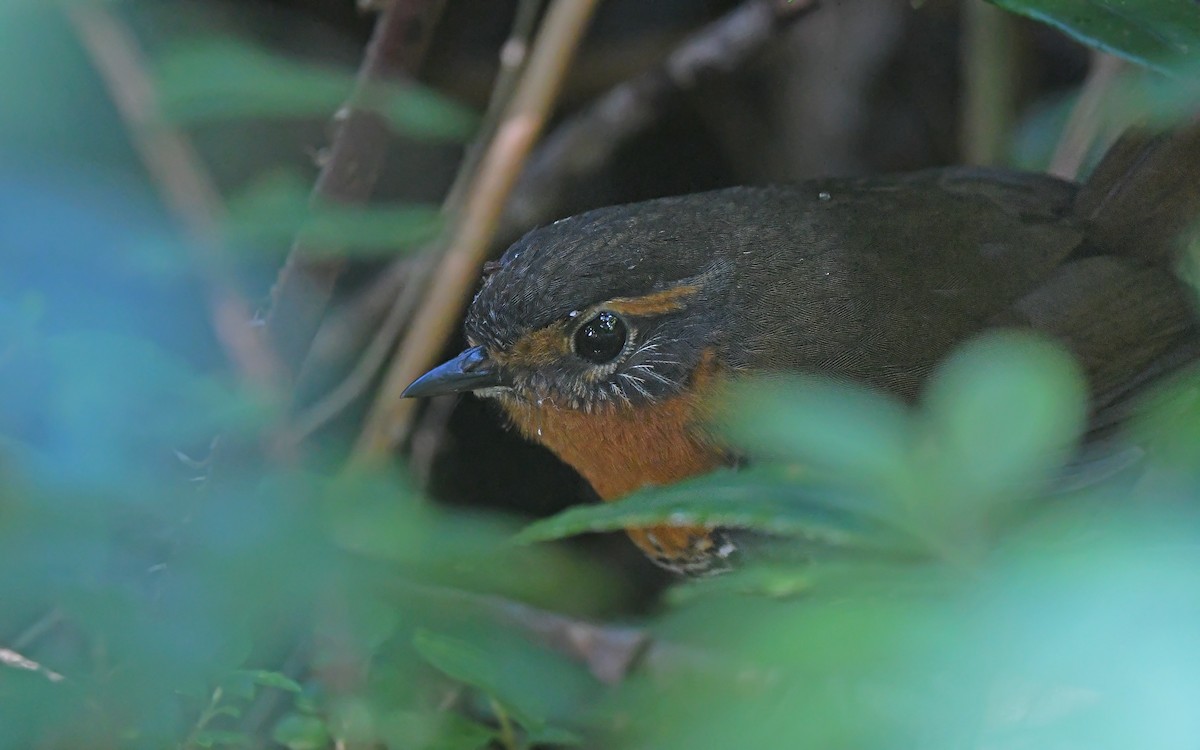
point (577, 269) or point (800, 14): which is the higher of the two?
point (800, 14)

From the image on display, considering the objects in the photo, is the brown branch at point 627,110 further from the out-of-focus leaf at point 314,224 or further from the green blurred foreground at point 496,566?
the green blurred foreground at point 496,566

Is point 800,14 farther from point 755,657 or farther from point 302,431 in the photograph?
point 755,657

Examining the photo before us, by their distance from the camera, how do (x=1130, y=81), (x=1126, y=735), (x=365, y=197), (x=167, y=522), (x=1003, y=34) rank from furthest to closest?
(x=1003, y=34) → (x=365, y=197) → (x=1130, y=81) → (x=167, y=522) → (x=1126, y=735)


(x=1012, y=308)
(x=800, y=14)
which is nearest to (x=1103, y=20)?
(x=1012, y=308)

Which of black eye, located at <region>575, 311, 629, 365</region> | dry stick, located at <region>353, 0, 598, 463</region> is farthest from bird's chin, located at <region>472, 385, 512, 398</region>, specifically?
dry stick, located at <region>353, 0, 598, 463</region>

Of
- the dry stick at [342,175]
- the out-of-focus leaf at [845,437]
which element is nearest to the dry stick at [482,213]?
the dry stick at [342,175]
